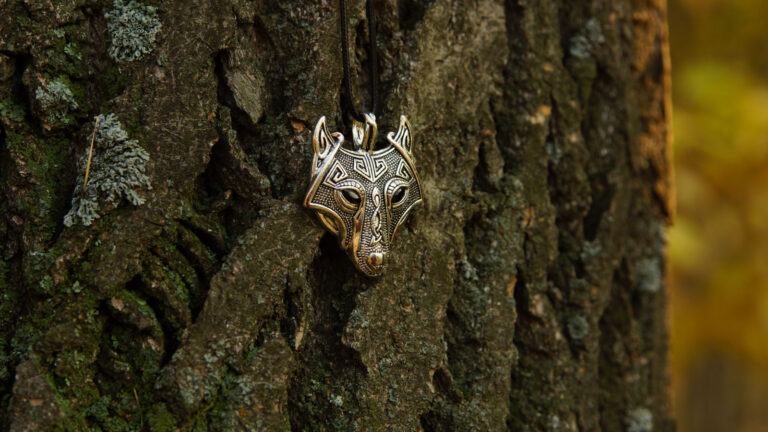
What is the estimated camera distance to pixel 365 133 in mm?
1438

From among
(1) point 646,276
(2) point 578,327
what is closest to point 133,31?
(2) point 578,327

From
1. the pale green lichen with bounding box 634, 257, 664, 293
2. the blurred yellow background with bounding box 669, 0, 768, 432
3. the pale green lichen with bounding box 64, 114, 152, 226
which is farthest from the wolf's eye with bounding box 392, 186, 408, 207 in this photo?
the blurred yellow background with bounding box 669, 0, 768, 432

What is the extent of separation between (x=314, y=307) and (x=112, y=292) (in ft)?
1.39

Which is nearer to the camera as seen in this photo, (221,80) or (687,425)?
(221,80)

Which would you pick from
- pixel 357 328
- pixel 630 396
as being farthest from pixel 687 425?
pixel 357 328

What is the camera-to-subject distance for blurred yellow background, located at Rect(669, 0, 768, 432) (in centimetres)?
497

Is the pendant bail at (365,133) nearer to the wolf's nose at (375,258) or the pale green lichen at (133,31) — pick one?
the wolf's nose at (375,258)

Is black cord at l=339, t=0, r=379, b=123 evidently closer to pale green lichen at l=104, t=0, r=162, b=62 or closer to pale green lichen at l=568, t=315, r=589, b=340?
pale green lichen at l=104, t=0, r=162, b=62

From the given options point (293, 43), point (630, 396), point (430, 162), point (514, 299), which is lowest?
point (630, 396)

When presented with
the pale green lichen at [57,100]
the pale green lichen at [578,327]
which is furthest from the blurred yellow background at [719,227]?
the pale green lichen at [57,100]

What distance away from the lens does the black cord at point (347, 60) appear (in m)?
1.44

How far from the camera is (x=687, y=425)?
5.45m

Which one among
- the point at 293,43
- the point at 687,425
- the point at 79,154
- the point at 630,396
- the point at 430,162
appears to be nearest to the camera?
the point at 79,154

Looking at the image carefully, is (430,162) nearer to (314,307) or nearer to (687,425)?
(314,307)
